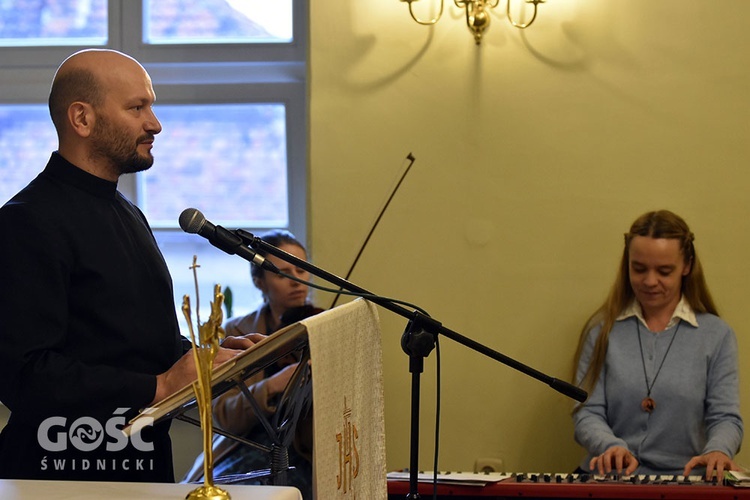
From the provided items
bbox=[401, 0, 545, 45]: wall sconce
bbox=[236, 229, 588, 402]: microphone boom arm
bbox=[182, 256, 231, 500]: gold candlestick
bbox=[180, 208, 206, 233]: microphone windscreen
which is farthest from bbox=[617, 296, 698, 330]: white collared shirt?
bbox=[182, 256, 231, 500]: gold candlestick

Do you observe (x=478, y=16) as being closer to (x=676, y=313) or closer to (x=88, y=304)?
(x=676, y=313)

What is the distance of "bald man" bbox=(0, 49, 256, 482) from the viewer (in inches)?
71.8

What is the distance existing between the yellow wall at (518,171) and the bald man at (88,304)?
1.29 meters

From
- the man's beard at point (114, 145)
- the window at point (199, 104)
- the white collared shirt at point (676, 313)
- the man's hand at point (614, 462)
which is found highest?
the window at point (199, 104)

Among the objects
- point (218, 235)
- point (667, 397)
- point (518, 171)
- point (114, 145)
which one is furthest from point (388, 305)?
point (518, 171)

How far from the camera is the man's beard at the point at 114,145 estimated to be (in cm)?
210

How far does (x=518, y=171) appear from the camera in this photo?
339 centimetres

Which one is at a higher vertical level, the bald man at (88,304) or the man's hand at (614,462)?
the bald man at (88,304)

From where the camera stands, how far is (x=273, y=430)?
1.70m

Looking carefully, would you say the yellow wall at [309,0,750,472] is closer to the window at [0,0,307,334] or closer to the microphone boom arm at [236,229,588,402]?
the window at [0,0,307,334]

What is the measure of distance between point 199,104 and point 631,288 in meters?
1.83

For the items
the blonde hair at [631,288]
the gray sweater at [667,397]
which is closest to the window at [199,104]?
the blonde hair at [631,288]

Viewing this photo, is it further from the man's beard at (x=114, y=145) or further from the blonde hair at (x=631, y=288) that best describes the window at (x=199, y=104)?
the man's beard at (x=114, y=145)

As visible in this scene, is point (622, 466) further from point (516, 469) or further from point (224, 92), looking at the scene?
point (224, 92)
